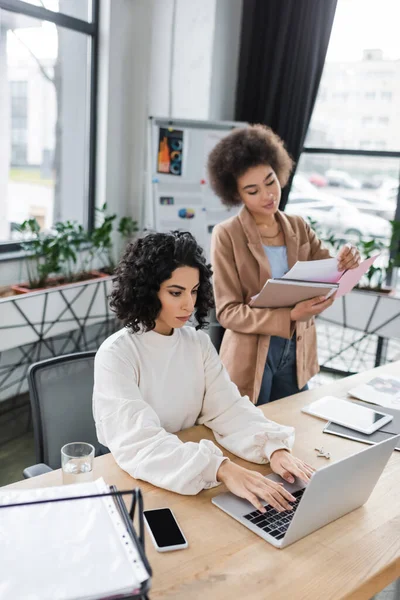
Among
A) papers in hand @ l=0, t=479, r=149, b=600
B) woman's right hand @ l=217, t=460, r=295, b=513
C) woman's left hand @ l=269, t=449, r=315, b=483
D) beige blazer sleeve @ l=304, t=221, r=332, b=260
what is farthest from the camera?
beige blazer sleeve @ l=304, t=221, r=332, b=260

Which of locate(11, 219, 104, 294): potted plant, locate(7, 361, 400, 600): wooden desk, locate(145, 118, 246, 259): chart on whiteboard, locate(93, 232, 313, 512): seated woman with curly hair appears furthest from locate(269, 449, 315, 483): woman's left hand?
locate(145, 118, 246, 259): chart on whiteboard

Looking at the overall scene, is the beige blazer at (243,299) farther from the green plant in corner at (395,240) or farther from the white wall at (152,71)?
the white wall at (152,71)

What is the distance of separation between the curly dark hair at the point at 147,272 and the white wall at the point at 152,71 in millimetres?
2542

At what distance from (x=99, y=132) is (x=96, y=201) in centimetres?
45

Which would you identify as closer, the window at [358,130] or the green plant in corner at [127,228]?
the window at [358,130]

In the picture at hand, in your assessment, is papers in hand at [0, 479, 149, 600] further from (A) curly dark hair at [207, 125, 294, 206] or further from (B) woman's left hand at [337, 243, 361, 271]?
(A) curly dark hair at [207, 125, 294, 206]

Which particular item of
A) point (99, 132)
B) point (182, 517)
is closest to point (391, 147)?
point (99, 132)

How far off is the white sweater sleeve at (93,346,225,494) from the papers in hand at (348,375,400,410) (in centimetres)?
78

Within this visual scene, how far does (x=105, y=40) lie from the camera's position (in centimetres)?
384

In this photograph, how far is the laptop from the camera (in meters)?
1.07

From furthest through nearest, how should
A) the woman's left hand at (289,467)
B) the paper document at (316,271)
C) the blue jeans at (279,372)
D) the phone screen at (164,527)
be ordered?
the blue jeans at (279,372) → the paper document at (316,271) → the woman's left hand at (289,467) → the phone screen at (164,527)

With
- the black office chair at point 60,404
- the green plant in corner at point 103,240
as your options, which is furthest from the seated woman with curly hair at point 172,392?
the green plant in corner at point 103,240

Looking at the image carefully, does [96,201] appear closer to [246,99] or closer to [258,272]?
[246,99]

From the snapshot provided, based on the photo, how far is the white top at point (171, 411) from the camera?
1302 millimetres
